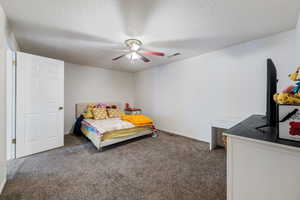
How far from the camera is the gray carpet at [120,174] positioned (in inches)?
60.6

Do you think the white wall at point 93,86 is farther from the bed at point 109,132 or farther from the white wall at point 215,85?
the white wall at point 215,85

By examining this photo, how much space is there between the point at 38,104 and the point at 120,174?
230 centimetres

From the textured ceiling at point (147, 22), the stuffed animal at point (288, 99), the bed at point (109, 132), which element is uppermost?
the textured ceiling at point (147, 22)

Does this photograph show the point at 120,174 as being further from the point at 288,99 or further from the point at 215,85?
the point at 215,85

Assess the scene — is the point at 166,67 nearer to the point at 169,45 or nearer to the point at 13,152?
the point at 169,45

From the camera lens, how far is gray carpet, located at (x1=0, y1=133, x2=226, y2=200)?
154 centimetres

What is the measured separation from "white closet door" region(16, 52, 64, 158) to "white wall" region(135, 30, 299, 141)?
301 centimetres

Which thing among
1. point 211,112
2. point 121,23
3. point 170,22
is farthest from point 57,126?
point 211,112

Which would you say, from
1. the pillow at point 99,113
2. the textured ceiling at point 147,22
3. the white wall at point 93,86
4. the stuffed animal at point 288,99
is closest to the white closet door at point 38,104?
the textured ceiling at point 147,22

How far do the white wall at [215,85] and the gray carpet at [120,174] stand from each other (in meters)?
0.99

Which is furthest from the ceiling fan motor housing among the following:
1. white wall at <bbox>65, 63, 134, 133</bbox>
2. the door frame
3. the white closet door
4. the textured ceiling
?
white wall at <bbox>65, 63, 134, 133</bbox>

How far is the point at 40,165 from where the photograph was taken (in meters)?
2.15

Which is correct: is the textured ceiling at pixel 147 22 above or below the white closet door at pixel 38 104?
above

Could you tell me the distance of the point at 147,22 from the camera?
1.93 metres
